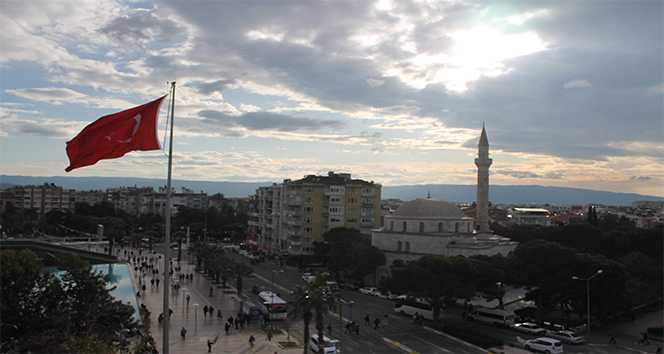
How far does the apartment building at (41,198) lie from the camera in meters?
109

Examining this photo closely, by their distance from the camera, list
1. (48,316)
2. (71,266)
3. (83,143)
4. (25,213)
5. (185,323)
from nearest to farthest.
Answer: (83,143) → (48,316) → (71,266) → (185,323) → (25,213)

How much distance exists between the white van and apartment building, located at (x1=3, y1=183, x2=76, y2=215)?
334 ft

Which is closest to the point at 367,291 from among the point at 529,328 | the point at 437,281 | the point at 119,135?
the point at 437,281

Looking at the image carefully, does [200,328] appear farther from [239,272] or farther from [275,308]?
[239,272]

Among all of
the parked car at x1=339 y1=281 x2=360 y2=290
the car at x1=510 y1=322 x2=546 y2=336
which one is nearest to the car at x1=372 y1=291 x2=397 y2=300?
the parked car at x1=339 y1=281 x2=360 y2=290

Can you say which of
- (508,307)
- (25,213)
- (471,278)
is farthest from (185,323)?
(25,213)

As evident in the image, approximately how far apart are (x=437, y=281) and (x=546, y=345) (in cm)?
896

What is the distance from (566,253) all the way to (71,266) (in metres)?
36.5

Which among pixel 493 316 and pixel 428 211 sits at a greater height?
pixel 428 211

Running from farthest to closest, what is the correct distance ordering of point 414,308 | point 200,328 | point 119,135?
point 414,308 < point 200,328 < point 119,135

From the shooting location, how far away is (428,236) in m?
54.1

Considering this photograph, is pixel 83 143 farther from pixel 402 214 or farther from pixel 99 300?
pixel 402 214

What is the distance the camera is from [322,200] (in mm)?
72438

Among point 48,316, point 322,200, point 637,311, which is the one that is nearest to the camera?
point 48,316
